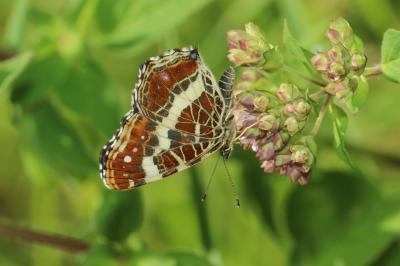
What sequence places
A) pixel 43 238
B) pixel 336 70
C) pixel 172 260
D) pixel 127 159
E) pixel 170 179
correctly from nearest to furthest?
pixel 336 70 → pixel 127 159 → pixel 172 260 → pixel 43 238 → pixel 170 179

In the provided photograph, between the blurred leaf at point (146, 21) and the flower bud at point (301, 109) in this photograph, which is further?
the blurred leaf at point (146, 21)

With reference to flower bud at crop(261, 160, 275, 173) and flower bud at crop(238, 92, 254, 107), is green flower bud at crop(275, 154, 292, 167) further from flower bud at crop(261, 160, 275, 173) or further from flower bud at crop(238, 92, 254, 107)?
flower bud at crop(238, 92, 254, 107)

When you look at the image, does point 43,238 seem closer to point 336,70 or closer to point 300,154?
point 300,154

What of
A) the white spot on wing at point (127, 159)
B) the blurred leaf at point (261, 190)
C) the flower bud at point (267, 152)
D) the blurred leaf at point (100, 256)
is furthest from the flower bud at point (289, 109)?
the blurred leaf at point (261, 190)

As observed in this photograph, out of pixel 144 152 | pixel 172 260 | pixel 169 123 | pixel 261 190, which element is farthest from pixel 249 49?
pixel 261 190

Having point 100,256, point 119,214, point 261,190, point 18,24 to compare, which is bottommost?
point 261,190

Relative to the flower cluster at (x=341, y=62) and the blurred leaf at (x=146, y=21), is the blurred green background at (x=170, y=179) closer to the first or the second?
the blurred leaf at (x=146, y=21)

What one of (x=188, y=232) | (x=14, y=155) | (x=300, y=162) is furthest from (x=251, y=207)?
(x=300, y=162)
